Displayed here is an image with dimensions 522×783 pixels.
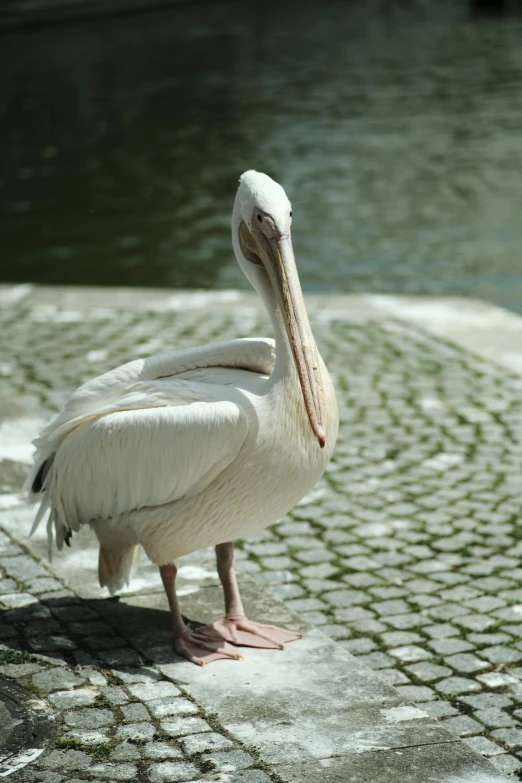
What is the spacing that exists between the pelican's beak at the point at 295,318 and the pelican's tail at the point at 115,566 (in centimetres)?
94

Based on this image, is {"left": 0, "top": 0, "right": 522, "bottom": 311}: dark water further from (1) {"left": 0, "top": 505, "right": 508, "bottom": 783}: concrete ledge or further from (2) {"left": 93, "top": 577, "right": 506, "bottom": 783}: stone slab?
(2) {"left": 93, "top": 577, "right": 506, "bottom": 783}: stone slab

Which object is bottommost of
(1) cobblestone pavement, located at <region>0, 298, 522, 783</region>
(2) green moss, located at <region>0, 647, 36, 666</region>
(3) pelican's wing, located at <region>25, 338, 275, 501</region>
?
(1) cobblestone pavement, located at <region>0, 298, 522, 783</region>

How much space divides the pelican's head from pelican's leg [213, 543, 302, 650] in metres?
0.77

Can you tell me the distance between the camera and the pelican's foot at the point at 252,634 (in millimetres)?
4430

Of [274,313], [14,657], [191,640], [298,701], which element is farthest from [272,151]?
[298,701]

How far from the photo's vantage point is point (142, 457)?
13.6 ft

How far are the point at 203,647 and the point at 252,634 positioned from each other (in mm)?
220

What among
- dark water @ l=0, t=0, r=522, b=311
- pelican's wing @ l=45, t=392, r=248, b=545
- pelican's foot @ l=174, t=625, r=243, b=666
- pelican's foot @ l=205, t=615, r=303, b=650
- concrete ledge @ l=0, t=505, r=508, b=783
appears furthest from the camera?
dark water @ l=0, t=0, r=522, b=311

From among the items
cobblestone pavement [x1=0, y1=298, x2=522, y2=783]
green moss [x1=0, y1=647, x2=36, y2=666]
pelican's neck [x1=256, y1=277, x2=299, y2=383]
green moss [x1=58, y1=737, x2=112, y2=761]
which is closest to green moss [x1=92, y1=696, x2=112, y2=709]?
cobblestone pavement [x1=0, y1=298, x2=522, y2=783]

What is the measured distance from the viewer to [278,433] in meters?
4.09

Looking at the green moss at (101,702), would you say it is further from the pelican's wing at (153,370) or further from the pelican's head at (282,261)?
the pelican's head at (282,261)

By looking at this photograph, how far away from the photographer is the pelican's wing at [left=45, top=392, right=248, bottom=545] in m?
4.03

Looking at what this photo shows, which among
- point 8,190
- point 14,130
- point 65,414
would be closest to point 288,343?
point 65,414

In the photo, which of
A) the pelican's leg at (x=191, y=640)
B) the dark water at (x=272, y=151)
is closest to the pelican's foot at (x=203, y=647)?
the pelican's leg at (x=191, y=640)
